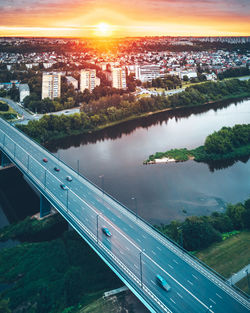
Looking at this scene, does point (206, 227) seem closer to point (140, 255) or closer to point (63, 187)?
point (140, 255)

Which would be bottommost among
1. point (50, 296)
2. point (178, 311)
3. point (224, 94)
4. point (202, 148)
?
point (50, 296)

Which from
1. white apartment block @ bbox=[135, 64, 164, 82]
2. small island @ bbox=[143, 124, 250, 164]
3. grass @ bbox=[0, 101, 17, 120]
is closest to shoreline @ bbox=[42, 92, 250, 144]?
grass @ bbox=[0, 101, 17, 120]

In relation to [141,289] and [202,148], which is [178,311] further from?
[202,148]

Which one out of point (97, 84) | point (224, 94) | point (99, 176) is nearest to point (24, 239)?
point (99, 176)

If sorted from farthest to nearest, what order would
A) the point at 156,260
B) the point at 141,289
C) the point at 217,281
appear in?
1. the point at 156,260
2. the point at 217,281
3. the point at 141,289

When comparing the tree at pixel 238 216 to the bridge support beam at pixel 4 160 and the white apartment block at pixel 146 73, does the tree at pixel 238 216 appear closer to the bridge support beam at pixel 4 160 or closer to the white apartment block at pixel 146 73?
the bridge support beam at pixel 4 160

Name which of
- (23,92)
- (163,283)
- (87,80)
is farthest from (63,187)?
(87,80)

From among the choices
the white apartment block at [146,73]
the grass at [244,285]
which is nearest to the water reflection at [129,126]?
the white apartment block at [146,73]
